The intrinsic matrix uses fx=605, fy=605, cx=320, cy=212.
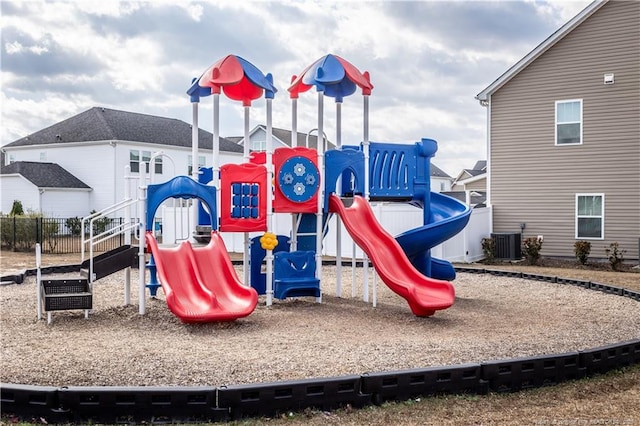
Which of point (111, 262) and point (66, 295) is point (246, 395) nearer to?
point (66, 295)

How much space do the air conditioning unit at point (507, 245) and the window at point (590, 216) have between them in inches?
73.3

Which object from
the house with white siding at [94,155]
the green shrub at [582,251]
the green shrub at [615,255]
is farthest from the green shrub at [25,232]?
the green shrub at [615,255]

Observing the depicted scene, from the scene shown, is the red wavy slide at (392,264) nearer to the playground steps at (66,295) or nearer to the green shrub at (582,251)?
the playground steps at (66,295)

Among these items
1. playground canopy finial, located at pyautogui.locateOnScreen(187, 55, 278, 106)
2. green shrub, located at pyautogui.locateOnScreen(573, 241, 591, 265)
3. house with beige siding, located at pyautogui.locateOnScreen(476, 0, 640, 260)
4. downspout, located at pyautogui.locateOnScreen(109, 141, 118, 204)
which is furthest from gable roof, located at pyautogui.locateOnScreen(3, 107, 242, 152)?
playground canopy finial, located at pyautogui.locateOnScreen(187, 55, 278, 106)

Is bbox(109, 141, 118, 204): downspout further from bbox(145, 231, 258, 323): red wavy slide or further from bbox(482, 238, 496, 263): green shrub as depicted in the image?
bbox(145, 231, 258, 323): red wavy slide

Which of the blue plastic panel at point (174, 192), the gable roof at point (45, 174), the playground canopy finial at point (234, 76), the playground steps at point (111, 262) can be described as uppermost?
the playground canopy finial at point (234, 76)

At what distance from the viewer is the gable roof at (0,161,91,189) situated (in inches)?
1217

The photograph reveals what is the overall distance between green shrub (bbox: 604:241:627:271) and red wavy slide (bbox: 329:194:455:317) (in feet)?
32.1

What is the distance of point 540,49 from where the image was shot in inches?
765

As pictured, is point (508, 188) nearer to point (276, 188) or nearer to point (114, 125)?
point (276, 188)

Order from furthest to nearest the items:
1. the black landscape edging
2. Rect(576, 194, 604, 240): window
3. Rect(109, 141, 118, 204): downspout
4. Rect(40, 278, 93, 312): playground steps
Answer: Rect(109, 141, 118, 204): downspout → Rect(576, 194, 604, 240): window → Rect(40, 278, 93, 312): playground steps → the black landscape edging

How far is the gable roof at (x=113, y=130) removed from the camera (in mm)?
32188

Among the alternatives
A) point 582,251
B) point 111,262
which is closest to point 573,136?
point 582,251

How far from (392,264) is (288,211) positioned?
2045 millimetres
